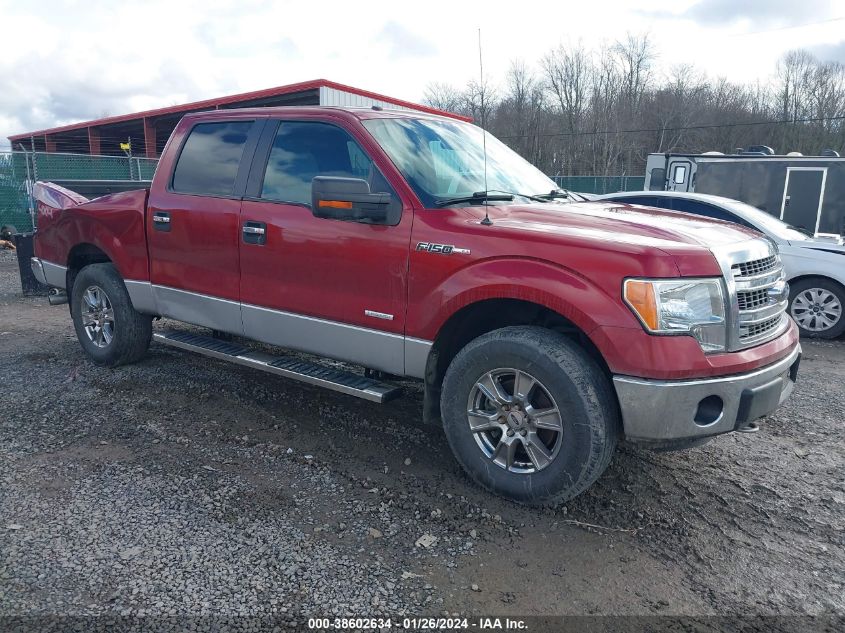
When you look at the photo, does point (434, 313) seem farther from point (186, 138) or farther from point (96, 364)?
point (96, 364)

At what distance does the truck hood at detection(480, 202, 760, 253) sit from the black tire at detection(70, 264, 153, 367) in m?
3.30

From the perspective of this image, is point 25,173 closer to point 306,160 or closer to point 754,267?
point 306,160

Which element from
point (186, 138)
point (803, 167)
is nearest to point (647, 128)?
point (803, 167)

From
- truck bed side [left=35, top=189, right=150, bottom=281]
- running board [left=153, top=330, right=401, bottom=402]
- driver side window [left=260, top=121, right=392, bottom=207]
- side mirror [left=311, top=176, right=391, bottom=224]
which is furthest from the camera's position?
truck bed side [left=35, top=189, right=150, bottom=281]

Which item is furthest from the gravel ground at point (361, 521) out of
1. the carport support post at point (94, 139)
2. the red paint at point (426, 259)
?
the carport support post at point (94, 139)

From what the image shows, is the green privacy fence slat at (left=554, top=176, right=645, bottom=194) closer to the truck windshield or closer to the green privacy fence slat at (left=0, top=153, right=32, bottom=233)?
the green privacy fence slat at (left=0, top=153, right=32, bottom=233)

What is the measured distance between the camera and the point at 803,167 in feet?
38.0

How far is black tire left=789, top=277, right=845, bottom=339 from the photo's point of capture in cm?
758

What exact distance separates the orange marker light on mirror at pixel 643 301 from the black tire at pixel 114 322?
13.5 feet

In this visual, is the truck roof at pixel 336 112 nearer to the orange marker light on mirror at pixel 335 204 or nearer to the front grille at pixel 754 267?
the orange marker light on mirror at pixel 335 204

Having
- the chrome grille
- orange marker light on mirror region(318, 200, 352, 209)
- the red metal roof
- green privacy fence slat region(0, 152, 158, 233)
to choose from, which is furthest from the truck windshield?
green privacy fence slat region(0, 152, 158, 233)

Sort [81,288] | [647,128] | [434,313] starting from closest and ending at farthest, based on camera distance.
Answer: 1. [434,313]
2. [81,288]
3. [647,128]

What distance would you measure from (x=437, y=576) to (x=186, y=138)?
3.81 metres

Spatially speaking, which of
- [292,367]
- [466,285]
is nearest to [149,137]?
[292,367]
